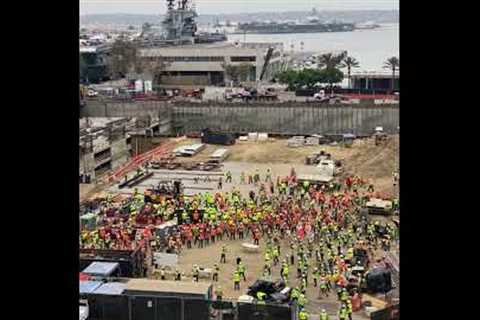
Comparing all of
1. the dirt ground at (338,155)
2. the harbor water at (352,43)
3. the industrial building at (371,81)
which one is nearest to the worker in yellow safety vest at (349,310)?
the dirt ground at (338,155)

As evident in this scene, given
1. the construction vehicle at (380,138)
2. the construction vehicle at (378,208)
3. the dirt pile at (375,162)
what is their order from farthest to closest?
the construction vehicle at (380,138)
the dirt pile at (375,162)
the construction vehicle at (378,208)

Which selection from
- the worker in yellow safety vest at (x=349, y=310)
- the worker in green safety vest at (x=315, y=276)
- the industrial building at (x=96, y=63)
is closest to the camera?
the worker in yellow safety vest at (x=349, y=310)

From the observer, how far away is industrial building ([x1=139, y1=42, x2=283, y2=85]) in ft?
40.9

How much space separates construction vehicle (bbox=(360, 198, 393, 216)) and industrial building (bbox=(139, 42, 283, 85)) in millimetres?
7142

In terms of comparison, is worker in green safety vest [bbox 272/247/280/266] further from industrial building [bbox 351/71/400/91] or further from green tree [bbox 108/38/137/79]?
green tree [bbox 108/38/137/79]

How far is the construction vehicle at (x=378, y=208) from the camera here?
5.14 m

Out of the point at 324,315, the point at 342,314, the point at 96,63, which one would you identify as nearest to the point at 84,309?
the point at 324,315

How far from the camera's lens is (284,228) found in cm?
482

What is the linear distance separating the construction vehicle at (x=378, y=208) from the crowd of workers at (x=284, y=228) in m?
0.09

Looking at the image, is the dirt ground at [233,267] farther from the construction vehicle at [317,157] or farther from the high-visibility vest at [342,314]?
the construction vehicle at [317,157]

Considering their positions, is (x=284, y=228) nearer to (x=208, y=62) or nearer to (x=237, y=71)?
(x=237, y=71)
